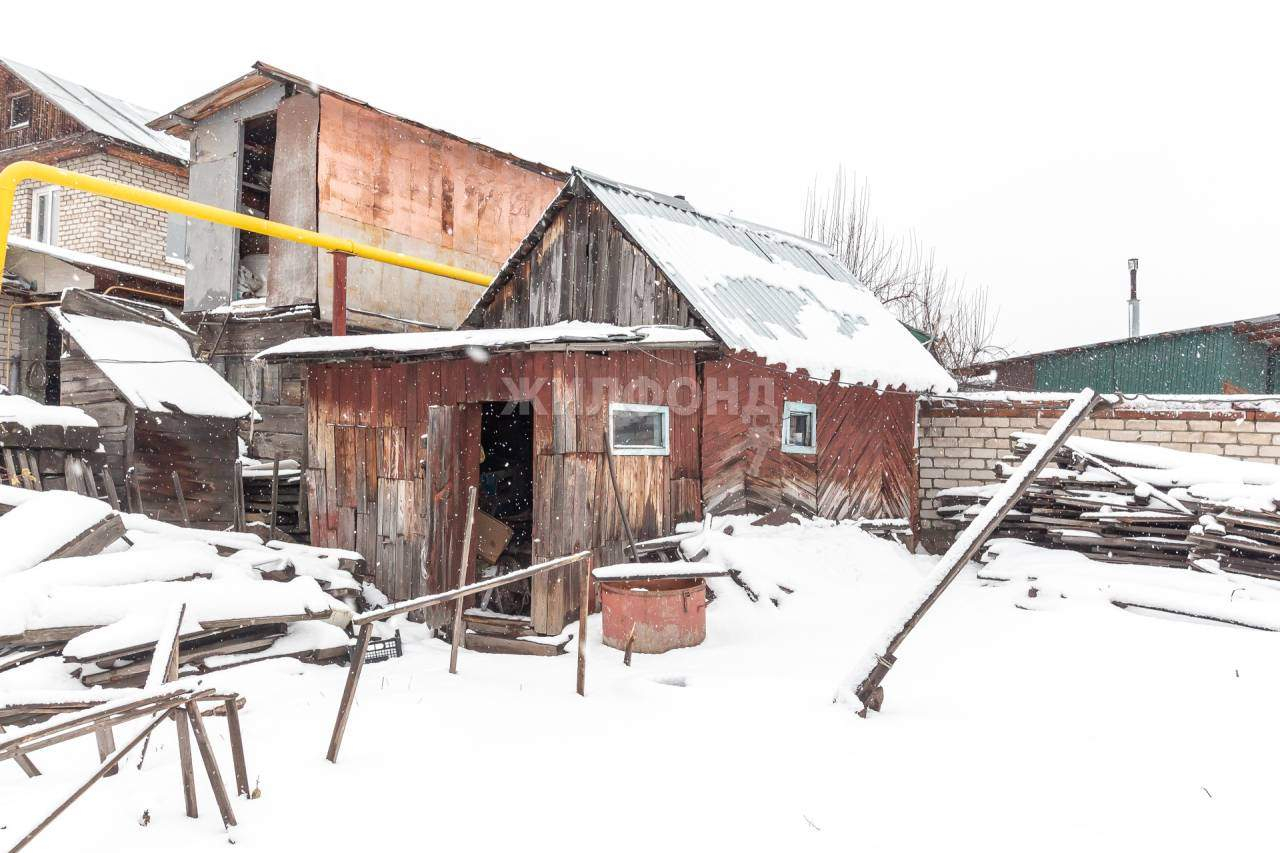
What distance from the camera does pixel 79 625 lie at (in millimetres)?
6258

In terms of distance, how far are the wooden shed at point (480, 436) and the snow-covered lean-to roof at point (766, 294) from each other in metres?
0.90

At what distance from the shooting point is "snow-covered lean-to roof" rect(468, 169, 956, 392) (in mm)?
9344

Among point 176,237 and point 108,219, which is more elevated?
point 108,219

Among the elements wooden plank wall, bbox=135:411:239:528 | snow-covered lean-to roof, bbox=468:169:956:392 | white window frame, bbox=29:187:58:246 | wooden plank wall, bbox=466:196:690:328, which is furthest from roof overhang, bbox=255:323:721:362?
white window frame, bbox=29:187:58:246

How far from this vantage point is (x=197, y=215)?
11789 mm

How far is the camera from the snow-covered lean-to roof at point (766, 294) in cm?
934

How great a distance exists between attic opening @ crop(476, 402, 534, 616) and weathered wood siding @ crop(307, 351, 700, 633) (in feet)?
2.75

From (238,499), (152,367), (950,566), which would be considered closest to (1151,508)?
(950,566)

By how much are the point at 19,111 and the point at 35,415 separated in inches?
609

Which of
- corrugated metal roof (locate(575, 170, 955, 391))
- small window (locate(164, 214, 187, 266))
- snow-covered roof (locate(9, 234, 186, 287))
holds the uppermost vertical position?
small window (locate(164, 214, 187, 266))

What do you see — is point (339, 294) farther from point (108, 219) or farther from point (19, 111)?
point (19, 111)

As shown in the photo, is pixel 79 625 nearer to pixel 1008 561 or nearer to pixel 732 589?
pixel 732 589

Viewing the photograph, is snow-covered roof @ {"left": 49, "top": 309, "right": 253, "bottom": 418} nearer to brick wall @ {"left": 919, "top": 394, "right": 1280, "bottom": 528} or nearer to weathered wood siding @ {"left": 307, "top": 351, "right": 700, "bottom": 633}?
weathered wood siding @ {"left": 307, "top": 351, "right": 700, "bottom": 633}

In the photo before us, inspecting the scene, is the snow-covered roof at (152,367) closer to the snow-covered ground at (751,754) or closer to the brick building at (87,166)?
the brick building at (87,166)
